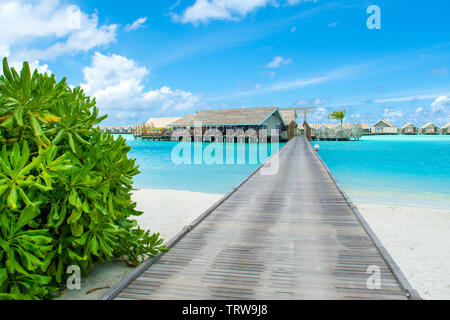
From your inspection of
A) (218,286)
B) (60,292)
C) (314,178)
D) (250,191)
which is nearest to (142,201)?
(250,191)

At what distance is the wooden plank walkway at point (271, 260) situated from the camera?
3.20m

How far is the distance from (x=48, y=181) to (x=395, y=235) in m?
7.12

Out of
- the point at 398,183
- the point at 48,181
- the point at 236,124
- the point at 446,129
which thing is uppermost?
the point at 446,129

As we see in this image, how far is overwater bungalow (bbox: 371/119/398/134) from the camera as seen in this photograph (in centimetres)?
9366

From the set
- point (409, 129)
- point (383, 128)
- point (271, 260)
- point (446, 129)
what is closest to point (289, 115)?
point (271, 260)

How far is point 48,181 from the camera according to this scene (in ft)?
8.44

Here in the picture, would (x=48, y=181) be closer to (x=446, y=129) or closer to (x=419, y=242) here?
(x=419, y=242)

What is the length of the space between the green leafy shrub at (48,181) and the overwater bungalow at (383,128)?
342ft

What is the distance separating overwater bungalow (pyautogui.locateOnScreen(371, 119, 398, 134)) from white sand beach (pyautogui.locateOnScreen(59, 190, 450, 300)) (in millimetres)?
95944

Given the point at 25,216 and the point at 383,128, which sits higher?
the point at 383,128

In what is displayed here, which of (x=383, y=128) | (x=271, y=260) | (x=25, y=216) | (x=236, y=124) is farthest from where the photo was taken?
(x=383, y=128)
